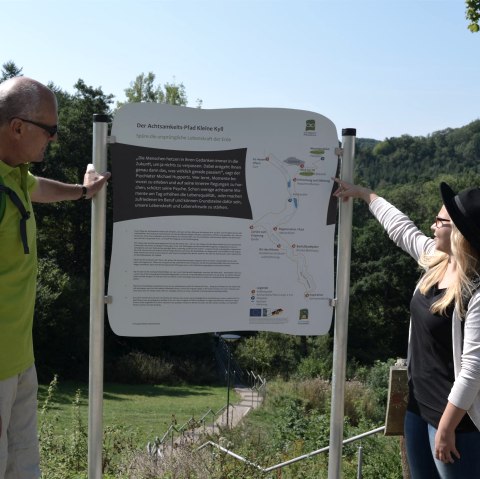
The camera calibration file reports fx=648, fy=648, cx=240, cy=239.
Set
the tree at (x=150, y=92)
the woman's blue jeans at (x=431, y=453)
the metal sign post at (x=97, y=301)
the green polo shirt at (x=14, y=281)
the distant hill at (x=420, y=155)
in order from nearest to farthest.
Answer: the green polo shirt at (x=14, y=281), the woman's blue jeans at (x=431, y=453), the metal sign post at (x=97, y=301), the tree at (x=150, y=92), the distant hill at (x=420, y=155)

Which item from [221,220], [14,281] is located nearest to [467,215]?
[221,220]

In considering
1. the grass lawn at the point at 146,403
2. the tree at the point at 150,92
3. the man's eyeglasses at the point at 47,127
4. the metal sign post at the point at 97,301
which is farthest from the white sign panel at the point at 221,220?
the tree at the point at 150,92

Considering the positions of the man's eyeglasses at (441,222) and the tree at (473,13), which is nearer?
the man's eyeglasses at (441,222)

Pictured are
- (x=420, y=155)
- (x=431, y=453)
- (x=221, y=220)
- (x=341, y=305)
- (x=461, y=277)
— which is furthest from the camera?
(x=420, y=155)

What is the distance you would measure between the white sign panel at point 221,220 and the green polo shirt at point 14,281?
0.90 m

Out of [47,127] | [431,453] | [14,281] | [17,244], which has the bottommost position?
[431,453]

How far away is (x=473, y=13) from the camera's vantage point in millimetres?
9023

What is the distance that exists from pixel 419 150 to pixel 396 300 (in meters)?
51.9

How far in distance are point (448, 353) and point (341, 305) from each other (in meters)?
1.18

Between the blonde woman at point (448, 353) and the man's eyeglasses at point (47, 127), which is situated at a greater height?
the man's eyeglasses at point (47, 127)

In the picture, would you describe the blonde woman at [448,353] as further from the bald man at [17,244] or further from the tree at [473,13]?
the tree at [473,13]

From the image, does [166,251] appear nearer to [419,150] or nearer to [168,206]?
[168,206]

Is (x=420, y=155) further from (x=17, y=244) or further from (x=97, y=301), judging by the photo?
(x=17, y=244)

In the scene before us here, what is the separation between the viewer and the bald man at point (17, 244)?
9.24 feet
